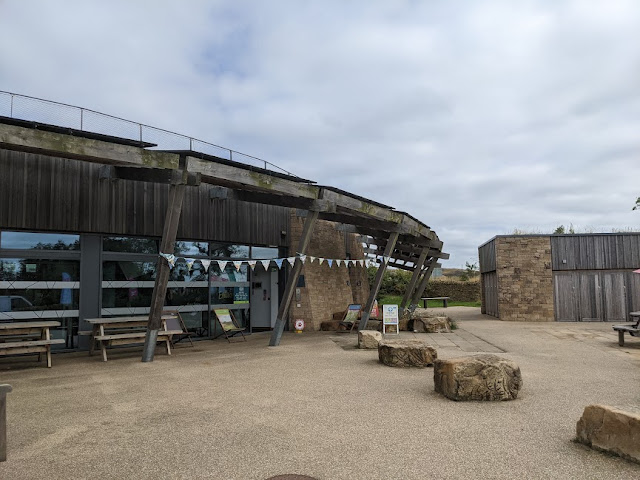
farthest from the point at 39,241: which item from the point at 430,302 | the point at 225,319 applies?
the point at 430,302

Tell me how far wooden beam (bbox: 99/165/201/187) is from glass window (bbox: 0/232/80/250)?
54.8 inches

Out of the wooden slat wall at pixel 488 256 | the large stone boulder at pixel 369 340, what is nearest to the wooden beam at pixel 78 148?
the large stone boulder at pixel 369 340

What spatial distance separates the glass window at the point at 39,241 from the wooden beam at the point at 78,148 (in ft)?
7.63

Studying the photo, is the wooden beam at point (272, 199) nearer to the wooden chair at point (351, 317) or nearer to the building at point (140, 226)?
the building at point (140, 226)

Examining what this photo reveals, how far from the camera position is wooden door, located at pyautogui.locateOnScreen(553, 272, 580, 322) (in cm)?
1638

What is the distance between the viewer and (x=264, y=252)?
12.7 metres

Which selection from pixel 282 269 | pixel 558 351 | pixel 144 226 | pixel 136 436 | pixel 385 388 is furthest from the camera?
pixel 282 269

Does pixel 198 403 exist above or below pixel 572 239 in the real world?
below

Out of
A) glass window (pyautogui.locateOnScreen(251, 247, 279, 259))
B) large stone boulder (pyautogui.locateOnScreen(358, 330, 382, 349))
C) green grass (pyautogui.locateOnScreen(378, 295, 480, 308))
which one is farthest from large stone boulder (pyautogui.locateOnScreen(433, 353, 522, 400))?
green grass (pyautogui.locateOnScreen(378, 295, 480, 308))

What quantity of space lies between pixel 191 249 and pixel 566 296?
13390 mm

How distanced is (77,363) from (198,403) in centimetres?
383

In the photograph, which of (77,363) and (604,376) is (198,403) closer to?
(77,363)

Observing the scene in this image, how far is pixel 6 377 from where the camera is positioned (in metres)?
6.57

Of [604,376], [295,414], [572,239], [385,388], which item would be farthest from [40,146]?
[572,239]
